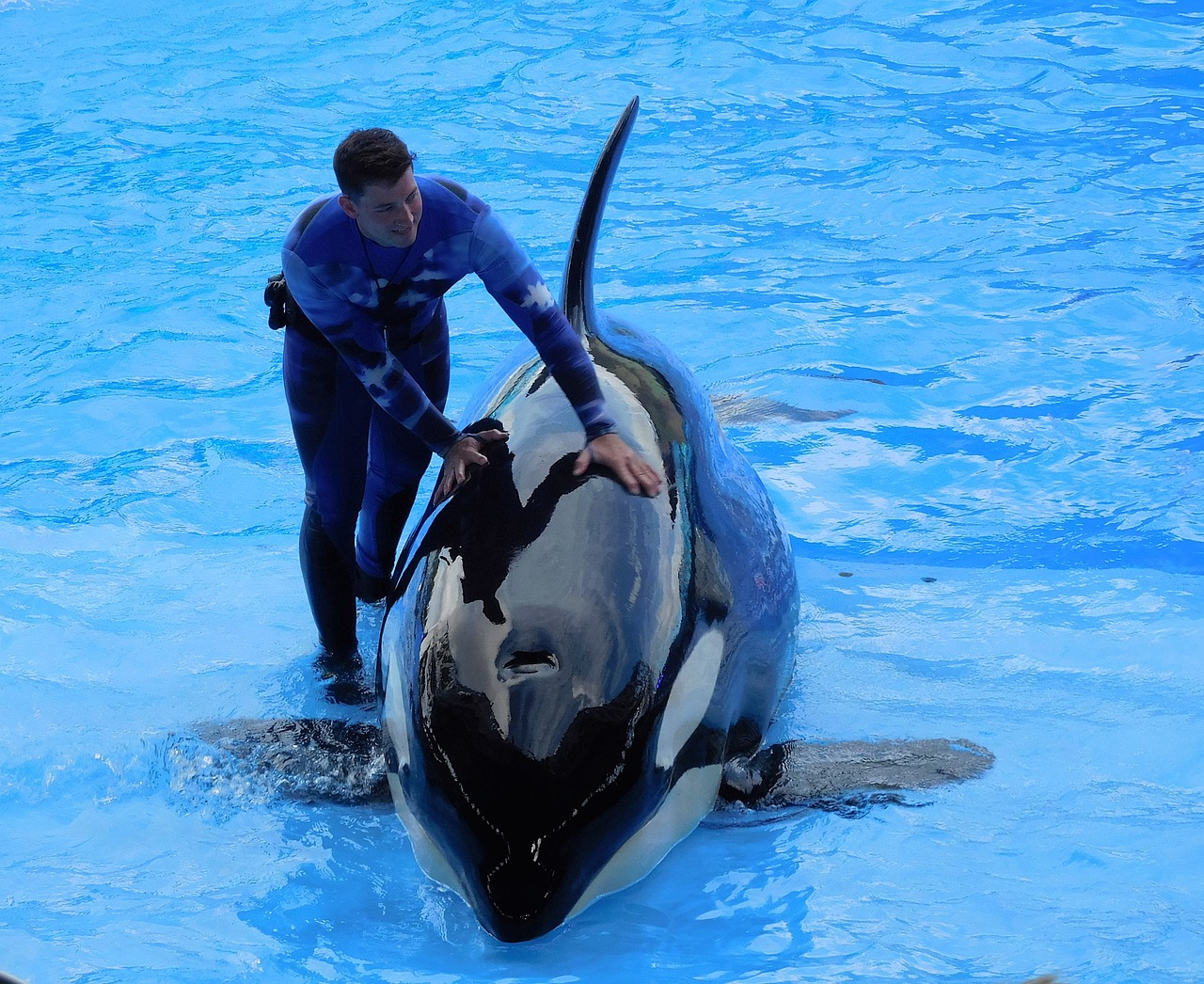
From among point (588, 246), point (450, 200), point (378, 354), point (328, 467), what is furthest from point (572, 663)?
point (588, 246)

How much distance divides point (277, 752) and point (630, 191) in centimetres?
762

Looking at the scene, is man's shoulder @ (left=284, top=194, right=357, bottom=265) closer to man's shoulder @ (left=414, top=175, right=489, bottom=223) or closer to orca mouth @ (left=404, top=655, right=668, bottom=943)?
man's shoulder @ (left=414, top=175, right=489, bottom=223)

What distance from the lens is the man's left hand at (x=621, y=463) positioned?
12.4 feet

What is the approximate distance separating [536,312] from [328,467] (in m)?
1.13

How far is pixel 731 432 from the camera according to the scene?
7203 millimetres

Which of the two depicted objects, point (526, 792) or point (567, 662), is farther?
point (567, 662)

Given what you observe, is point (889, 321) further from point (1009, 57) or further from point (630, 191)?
point (1009, 57)

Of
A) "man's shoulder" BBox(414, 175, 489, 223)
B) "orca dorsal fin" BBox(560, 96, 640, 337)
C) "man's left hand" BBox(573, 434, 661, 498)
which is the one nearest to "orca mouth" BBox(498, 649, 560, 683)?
"man's left hand" BBox(573, 434, 661, 498)

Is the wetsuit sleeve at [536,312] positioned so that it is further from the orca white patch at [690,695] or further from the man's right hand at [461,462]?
the orca white patch at [690,695]

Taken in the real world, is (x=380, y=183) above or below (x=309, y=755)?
above

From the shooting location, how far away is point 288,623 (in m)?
5.55

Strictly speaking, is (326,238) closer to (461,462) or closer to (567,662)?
(461,462)

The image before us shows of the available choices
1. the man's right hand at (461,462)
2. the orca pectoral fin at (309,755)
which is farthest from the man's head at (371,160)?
the orca pectoral fin at (309,755)

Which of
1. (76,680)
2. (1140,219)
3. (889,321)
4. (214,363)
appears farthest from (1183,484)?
(214,363)
